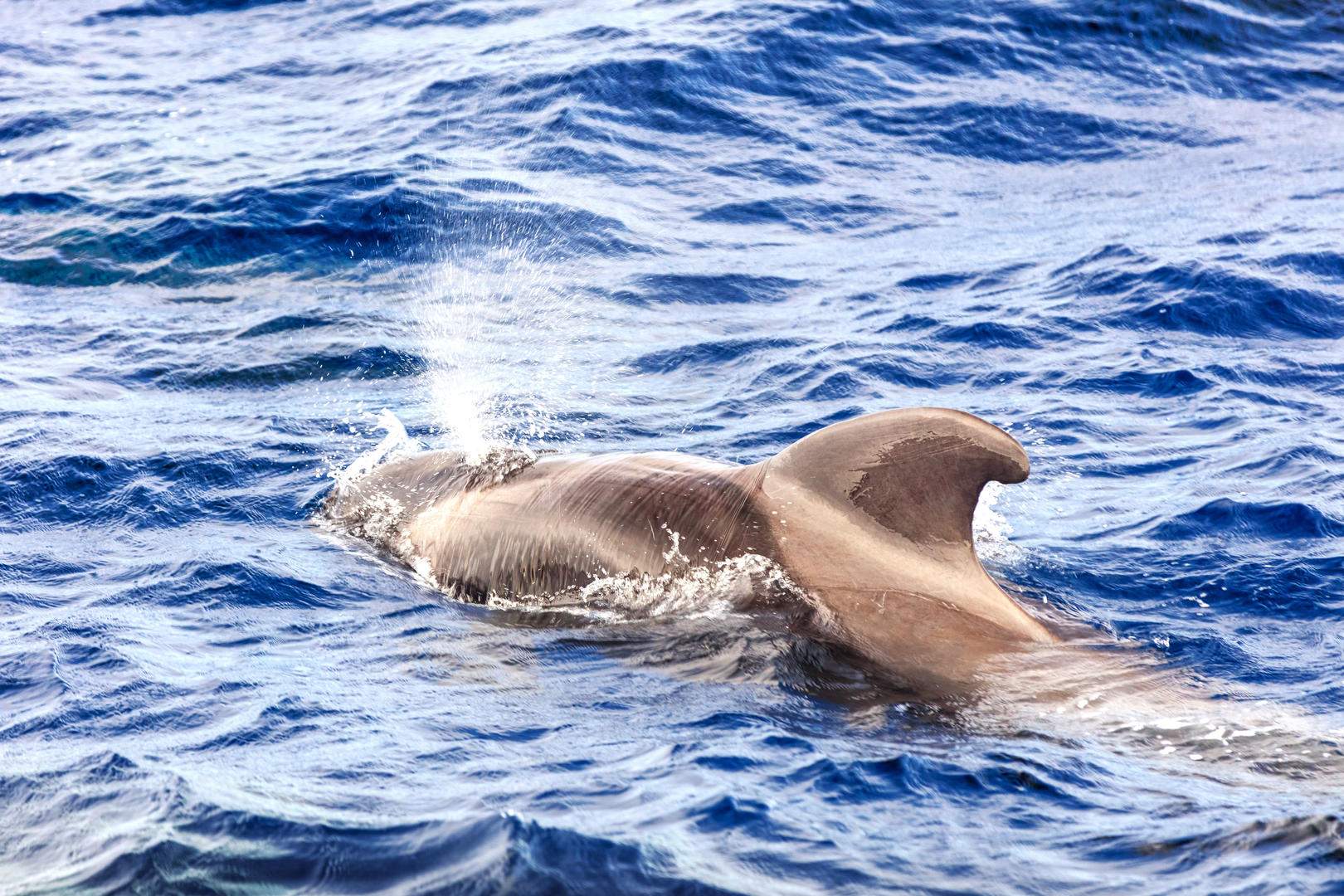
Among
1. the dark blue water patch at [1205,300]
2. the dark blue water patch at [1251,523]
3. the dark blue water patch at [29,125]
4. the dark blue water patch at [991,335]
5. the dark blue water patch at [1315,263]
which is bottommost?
the dark blue water patch at [991,335]

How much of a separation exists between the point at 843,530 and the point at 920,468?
18.5 inches

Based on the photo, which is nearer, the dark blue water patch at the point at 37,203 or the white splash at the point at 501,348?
the white splash at the point at 501,348

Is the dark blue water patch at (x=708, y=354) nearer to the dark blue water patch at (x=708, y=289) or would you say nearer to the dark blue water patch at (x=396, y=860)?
the dark blue water patch at (x=708, y=289)

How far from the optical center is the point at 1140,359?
12.5 metres

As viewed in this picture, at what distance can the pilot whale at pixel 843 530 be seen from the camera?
7172 millimetres

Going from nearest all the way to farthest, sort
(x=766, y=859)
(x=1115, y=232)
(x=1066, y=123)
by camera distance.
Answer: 1. (x=766, y=859)
2. (x=1115, y=232)
3. (x=1066, y=123)

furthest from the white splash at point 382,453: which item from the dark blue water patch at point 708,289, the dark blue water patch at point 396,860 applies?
the dark blue water patch at point 396,860

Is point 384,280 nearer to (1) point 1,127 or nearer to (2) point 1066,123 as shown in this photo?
(1) point 1,127

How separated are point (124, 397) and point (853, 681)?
7911mm

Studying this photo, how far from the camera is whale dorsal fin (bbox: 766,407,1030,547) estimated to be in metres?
7.27

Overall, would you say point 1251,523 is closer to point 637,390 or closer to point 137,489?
point 637,390

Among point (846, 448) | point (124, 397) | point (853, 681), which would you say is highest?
point (846, 448)

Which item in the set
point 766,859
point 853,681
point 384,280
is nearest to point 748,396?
point 384,280

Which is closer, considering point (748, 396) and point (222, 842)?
point (222, 842)
